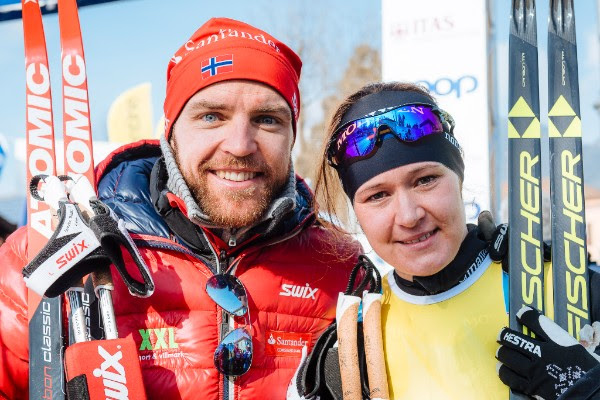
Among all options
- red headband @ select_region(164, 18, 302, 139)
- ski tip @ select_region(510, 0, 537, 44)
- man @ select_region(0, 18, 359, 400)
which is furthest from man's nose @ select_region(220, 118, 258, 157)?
ski tip @ select_region(510, 0, 537, 44)

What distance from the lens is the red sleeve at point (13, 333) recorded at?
6.75ft

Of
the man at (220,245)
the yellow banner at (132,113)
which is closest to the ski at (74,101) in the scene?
the man at (220,245)

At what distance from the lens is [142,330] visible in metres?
2.03

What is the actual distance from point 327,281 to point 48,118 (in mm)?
1182

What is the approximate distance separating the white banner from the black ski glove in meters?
3.12

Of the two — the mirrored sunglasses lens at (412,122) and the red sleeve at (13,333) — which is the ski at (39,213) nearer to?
the red sleeve at (13,333)

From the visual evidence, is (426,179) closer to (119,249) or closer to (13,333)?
(119,249)

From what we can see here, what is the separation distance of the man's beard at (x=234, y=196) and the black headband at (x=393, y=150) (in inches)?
10.8

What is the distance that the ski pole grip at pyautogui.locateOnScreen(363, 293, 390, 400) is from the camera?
5.75 ft

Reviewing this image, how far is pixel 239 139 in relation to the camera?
6.73 feet

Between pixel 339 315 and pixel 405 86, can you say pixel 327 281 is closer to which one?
pixel 339 315

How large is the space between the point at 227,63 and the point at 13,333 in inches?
44.5

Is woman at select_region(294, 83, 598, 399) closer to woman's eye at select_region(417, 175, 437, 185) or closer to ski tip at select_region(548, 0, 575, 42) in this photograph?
woman's eye at select_region(417, 175, 437, 185)

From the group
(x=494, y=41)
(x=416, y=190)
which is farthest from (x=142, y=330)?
(x=494, y=41)
